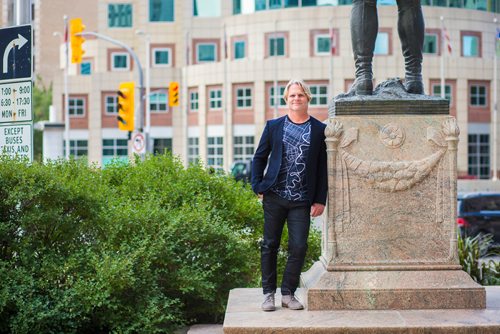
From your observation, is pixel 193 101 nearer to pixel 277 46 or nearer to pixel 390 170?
pixel 277 46

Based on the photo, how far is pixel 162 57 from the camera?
75.7m

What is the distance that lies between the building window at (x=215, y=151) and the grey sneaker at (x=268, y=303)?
Result: 59.7 m

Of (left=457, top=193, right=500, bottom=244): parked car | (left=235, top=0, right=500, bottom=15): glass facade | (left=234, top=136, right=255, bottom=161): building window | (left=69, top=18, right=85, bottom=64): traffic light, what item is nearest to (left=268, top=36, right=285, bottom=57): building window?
(left=235, top=0, right=500, bottom=15): glass facade

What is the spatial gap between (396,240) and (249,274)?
225 centimetres

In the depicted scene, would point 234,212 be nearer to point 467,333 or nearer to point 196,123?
point 467,333

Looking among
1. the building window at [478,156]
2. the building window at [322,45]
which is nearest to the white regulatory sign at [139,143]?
the building window at [322,45]

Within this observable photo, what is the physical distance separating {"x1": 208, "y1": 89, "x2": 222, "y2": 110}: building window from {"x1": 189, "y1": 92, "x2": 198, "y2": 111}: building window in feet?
5.91

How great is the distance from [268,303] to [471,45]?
63.0 meters

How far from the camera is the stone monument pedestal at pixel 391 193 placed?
8016 mm

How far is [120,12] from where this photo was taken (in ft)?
256

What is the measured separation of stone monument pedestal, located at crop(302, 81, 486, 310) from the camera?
8.02 metres

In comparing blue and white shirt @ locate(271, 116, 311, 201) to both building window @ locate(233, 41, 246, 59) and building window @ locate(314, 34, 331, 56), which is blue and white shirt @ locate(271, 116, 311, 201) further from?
building window @ locate(233, 41, 246, 59)

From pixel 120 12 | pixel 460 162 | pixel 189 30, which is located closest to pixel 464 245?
pixel 460 162

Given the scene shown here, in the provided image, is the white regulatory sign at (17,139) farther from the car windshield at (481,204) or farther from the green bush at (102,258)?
the car windshield at (481,204)
